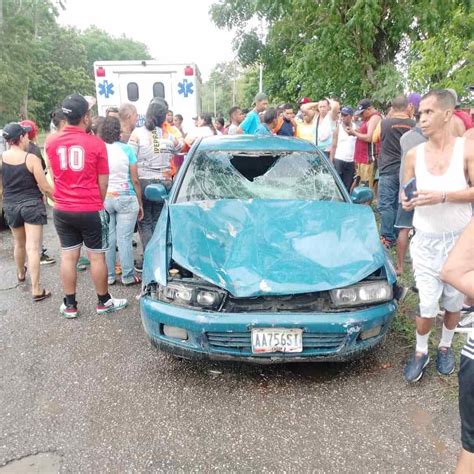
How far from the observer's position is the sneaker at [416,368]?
2900 mm

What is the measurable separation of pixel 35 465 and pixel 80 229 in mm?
2015

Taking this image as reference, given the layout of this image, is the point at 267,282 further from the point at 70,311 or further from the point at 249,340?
the point at 70,311

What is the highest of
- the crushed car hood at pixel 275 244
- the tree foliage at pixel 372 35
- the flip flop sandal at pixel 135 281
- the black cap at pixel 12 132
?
the tree foliage at pixel 372 35

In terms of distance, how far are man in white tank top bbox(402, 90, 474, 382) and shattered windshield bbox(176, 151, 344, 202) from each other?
102 cm

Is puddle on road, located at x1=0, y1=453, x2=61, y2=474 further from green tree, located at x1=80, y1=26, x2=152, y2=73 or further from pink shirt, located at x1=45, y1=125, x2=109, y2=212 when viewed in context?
green tree, located at x1=80, y1=26, x2=152, y2=73

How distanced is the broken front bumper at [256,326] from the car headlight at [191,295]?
0.17ft

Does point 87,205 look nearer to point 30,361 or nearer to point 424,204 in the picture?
point 30,361

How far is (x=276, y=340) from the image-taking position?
2.59m

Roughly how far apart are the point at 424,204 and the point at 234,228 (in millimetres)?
1306

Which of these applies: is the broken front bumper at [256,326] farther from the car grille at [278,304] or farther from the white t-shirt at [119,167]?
the white t-shirt at [119,167]

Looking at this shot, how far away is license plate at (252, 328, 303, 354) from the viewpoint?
8.47 feet

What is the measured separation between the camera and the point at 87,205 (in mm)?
3664

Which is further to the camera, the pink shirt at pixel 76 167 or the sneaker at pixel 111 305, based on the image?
the sneaker at pixel 111 305

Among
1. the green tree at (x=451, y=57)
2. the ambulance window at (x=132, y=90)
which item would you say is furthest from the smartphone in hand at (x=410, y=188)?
the ambulance window at (x=132, y=90)
